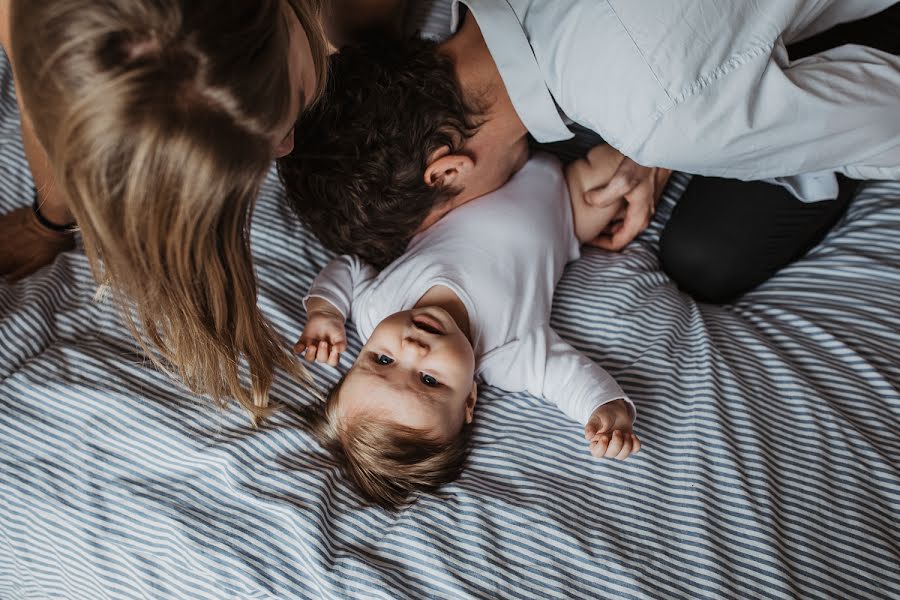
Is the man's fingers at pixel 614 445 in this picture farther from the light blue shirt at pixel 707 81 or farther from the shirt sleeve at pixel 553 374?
the light blue shirt at pixel 707 81

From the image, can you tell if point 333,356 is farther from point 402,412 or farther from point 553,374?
point 553,374

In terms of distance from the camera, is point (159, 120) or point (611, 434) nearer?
point (159, 120)

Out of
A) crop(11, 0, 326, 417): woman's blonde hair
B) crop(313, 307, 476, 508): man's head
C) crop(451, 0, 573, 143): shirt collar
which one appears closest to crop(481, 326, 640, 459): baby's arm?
crop(313, 307, 476, 508): man's head

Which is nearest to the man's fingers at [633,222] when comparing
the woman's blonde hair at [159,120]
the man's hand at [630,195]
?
the man's hand at [630,195]

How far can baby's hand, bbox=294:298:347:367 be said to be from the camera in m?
1.03

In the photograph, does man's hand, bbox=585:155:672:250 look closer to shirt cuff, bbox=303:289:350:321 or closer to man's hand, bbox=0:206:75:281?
shirt cuff, bbox=303:289:350:321

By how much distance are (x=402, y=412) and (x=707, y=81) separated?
62 cm

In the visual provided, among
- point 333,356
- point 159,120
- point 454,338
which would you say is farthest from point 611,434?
point 159,120

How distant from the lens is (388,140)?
1025 mm

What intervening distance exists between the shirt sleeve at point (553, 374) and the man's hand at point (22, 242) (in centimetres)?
81

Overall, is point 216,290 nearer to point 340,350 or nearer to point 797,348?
point 340,350

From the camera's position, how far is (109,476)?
35.8 inches

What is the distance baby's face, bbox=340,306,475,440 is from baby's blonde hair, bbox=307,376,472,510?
1 cm

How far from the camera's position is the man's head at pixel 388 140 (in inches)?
40.1
